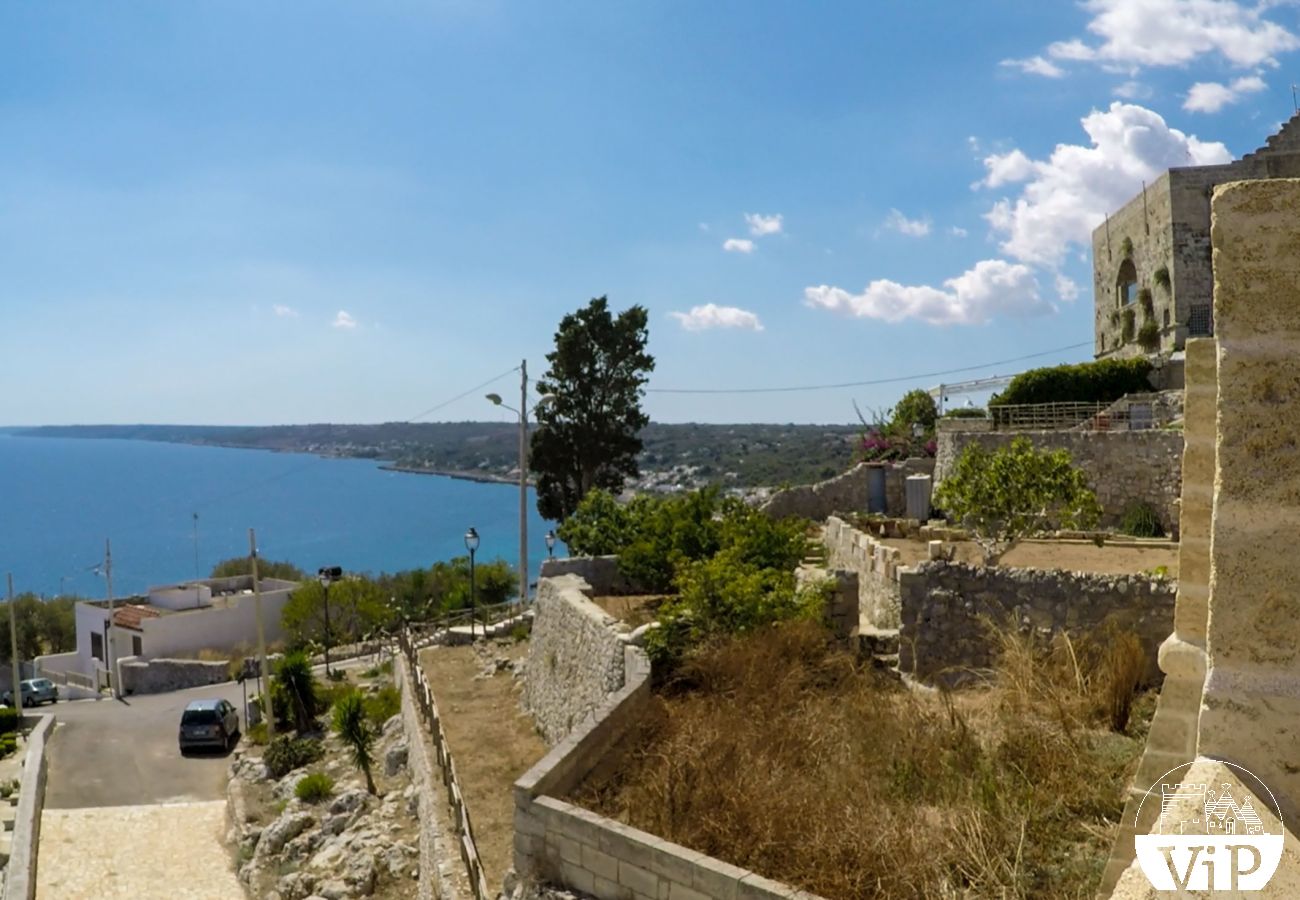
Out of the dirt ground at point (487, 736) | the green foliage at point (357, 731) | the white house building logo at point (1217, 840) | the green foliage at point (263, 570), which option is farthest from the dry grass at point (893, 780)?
the green foliage at point (263, 570)

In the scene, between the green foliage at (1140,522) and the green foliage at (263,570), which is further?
the green foliage at (263,570)

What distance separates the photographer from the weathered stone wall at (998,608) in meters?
10.2

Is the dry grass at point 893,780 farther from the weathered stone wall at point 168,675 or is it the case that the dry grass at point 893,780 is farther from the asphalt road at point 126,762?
the weathered stone wall at point 168,675

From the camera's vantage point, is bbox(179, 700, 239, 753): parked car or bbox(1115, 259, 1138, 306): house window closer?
bbox(179, 700, 239, 753): parked car

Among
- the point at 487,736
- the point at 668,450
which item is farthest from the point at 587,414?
the point at 668,450

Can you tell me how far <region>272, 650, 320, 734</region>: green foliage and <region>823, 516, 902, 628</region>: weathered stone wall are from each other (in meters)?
14.6

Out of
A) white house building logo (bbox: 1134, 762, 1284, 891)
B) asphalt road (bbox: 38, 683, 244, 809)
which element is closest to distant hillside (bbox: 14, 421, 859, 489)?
asphalt road (bbox: 38, 683, 244, 809)

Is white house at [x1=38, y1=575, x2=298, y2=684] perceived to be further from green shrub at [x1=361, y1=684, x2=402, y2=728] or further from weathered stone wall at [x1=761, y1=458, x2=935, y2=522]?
weathered stone wall at [x1=761, y1=458, x2=935, y2=522]

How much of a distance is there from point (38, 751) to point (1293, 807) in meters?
29.4

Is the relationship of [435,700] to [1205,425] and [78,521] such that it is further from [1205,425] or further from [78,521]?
[78,521]

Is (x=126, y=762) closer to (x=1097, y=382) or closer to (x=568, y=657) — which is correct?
(x=568, y=657)

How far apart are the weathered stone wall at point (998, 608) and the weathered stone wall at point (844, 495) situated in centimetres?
1655

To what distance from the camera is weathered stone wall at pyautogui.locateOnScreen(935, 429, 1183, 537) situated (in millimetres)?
22531

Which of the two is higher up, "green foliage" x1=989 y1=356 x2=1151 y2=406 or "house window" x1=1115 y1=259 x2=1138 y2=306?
"house window" x1=1115 y1=259 x2=1138 y2=306
